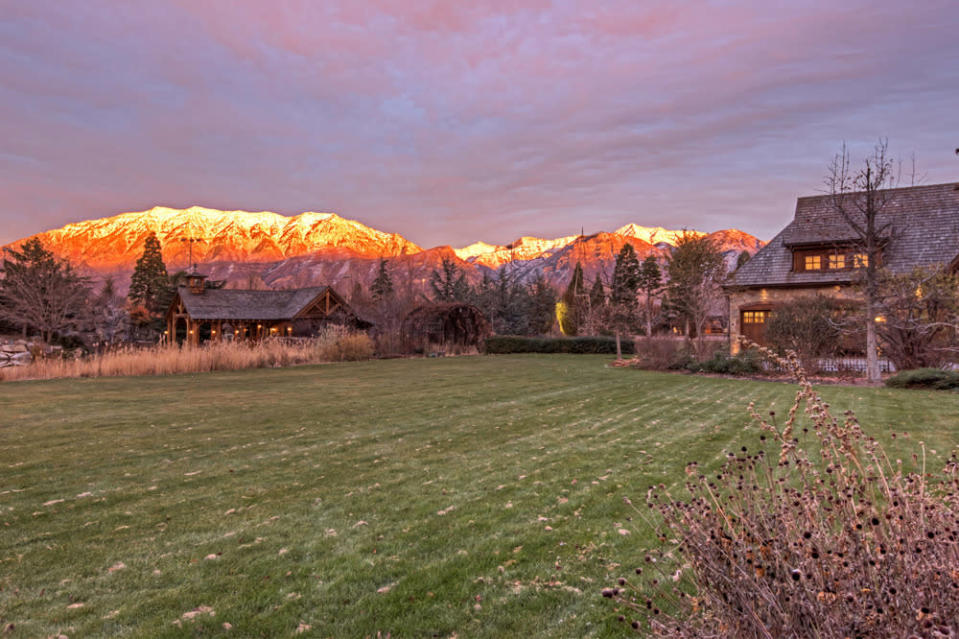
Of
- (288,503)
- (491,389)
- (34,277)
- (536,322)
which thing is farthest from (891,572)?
(536,322)

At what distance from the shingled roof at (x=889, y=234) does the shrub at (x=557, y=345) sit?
8.01m

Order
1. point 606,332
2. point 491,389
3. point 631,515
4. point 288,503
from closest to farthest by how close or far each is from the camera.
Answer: point 631,515 → point 288,503 → point 491,389 → point 606,332

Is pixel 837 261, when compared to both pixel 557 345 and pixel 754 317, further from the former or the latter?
pixel 557 345

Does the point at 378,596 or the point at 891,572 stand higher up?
the point at 891,572

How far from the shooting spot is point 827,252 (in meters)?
23.5

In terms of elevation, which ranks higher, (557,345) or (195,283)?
(195,283)

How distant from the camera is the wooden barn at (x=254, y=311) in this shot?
117ft

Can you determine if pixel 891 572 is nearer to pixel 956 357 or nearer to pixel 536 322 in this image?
pixel 956 357

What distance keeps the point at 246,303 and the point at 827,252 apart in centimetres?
3693

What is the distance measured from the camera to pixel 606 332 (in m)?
36.7

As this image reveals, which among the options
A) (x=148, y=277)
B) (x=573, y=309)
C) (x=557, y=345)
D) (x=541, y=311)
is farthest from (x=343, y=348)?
(x=148, y=277)

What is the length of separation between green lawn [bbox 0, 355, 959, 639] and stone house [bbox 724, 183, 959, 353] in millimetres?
15379

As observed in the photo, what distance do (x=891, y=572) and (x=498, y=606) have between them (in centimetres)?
181

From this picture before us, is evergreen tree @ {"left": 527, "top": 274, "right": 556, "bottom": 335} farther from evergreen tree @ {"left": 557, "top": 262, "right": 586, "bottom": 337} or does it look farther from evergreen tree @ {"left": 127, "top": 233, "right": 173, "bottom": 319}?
evergreen tree @ {"left": 127, "top": 233, "right": 173, "bottom": 319}
